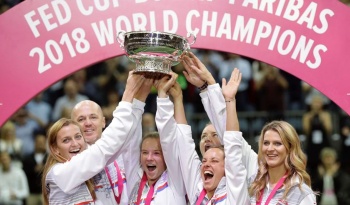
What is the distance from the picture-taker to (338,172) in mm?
8961

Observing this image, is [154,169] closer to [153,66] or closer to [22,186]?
[153,66]

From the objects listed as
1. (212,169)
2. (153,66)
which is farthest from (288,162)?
(153,66)

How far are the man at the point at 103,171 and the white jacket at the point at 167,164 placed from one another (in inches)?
2.6

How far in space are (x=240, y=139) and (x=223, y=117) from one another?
229 mm

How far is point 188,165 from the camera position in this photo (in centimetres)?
552

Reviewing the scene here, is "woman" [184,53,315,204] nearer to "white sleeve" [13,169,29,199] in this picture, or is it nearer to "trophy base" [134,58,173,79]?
"trophy base" [134,58,173,79]

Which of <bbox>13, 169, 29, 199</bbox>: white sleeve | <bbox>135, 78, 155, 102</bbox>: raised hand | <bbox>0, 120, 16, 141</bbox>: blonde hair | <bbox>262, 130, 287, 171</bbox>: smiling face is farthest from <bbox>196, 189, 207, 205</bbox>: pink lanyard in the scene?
<bbox>0, 120, 16, 141</bbox>: blonde hair

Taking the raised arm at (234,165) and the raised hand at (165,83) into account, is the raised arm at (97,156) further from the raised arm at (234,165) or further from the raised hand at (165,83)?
the raised arm at (234,165)

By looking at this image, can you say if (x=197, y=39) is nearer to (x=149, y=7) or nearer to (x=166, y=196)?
(x=149, y=7)

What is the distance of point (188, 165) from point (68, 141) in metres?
0.72

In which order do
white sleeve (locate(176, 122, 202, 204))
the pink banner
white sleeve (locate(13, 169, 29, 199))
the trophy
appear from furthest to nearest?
white sleeve (locate(13, 169, 29, 199)) → white sleeve (locate(176, 122, 202, 204)) → the pink banner → the trophy

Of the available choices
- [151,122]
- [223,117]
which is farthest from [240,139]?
[151,122]

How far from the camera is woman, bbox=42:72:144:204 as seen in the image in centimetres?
526

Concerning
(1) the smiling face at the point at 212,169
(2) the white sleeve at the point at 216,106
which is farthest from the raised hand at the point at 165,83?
(1) the smiling face at the point at 212,169
